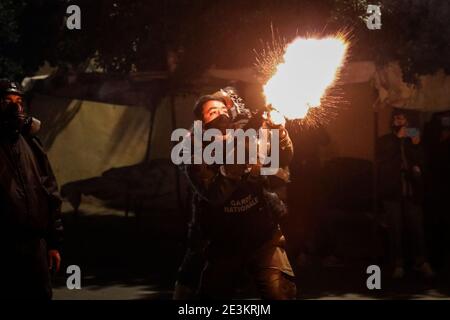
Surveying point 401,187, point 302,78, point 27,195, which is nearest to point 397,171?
point 401,187

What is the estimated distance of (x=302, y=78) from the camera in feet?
22.2

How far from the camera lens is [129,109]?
2036 cm

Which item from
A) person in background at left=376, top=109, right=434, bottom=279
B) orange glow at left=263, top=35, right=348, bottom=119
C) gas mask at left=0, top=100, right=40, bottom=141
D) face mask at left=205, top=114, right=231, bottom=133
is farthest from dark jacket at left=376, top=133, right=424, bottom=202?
gas mask at left=0, top=100, right=40, bottom=141

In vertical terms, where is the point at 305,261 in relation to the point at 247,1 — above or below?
below

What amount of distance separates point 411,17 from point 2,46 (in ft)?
22.0

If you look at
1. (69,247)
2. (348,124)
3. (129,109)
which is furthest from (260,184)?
(129,109)

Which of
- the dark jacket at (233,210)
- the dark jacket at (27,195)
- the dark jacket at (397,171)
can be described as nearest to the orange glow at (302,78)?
the dark jacket at (233,210)

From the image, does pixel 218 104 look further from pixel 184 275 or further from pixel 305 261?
pixel 305 261

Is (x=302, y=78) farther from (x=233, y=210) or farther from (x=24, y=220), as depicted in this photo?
(x=24, y=220)

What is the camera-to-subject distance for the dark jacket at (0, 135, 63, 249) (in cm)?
550

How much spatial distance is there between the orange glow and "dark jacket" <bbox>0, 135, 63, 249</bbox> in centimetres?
167

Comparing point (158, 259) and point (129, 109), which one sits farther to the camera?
point (129, 109)

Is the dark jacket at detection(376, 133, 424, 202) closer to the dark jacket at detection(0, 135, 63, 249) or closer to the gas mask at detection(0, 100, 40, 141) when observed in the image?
the dark jacket at detection(0, 135, 63, 249)
